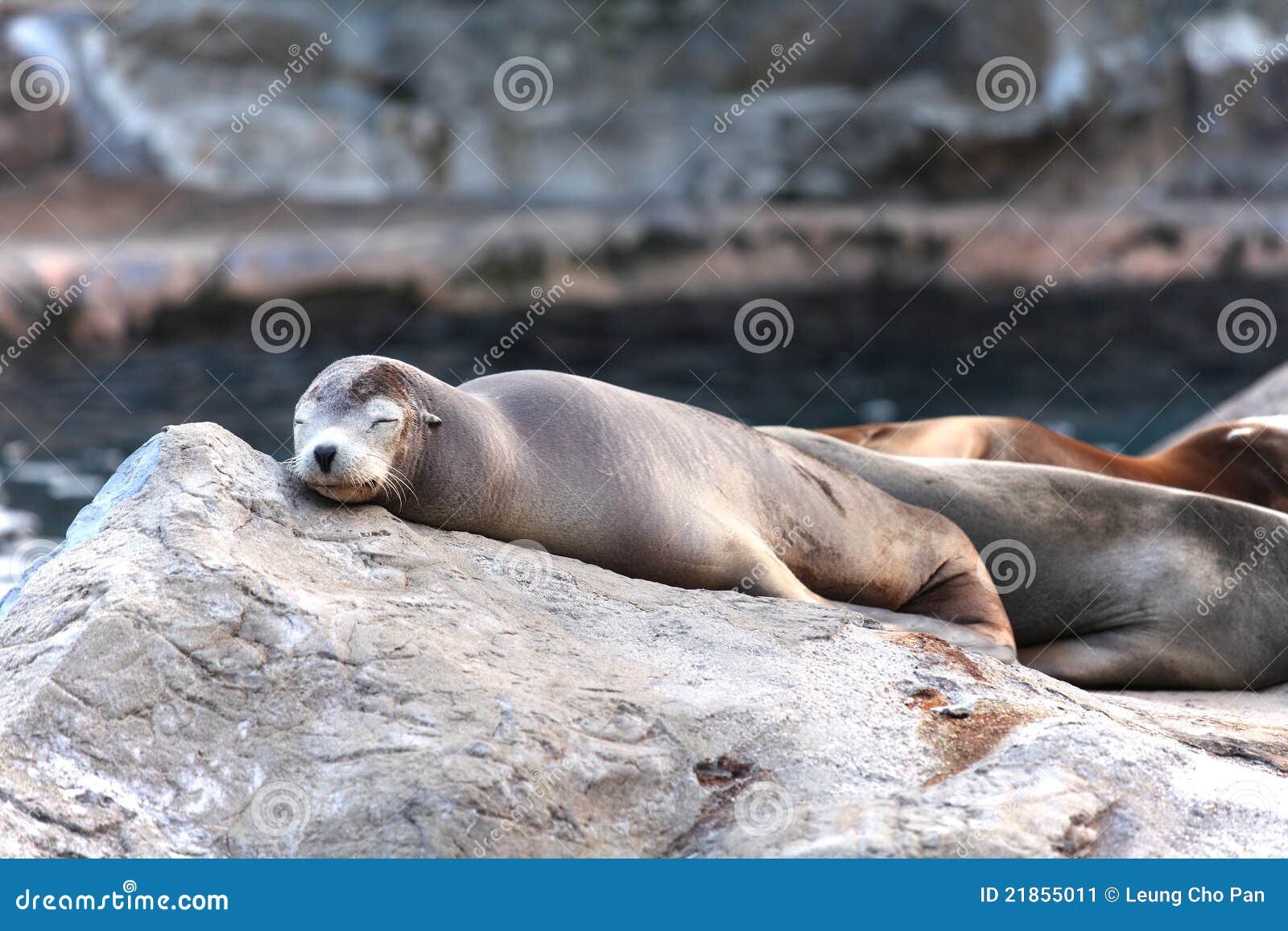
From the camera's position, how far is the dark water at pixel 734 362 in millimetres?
12828

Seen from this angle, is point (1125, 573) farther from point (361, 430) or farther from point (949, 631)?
point (361, 430)

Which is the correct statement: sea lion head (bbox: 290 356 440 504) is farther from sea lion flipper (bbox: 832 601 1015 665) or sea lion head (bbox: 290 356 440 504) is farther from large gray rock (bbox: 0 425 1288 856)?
sea lion flipper (bbox: 832 601 1015 665)

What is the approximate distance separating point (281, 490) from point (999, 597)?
270 centimetres

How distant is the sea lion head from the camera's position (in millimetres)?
3689

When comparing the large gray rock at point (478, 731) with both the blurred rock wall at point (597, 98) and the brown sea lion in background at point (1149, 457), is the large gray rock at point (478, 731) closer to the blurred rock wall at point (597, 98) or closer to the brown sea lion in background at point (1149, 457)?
the brown sea lion in background at point (1149, 457)

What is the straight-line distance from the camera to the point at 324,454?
3.66 m

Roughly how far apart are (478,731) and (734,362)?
11.8m

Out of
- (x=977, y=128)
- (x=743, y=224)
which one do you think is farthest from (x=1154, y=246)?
(x=743, y=224)

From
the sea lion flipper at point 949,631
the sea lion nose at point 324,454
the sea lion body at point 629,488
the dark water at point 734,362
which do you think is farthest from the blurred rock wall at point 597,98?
the sea lion nose at point 324,454

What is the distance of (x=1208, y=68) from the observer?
16938mm

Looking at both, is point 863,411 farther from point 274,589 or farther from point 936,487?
point 274,589

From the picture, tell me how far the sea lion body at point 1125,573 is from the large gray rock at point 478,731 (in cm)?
181

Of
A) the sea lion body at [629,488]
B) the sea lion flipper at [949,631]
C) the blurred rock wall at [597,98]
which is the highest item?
the blurred rock wall at [597,98]

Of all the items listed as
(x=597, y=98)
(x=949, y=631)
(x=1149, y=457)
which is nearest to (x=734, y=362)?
(x=597, y=98)
